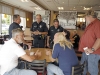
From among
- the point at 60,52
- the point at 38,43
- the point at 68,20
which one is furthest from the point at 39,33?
the point at 68,20

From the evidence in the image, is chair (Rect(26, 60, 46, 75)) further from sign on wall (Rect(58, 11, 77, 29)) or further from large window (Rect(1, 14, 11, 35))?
large window (Rect(1, 14, 11, 35))

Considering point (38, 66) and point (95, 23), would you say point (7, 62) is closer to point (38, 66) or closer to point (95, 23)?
point (38, 66)

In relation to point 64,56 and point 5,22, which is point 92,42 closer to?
point 64,56

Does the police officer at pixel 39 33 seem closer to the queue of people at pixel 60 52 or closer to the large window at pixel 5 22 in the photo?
the queue of people at pixel 60 52

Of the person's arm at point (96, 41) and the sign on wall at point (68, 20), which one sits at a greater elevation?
the sign on wall at point (68, 20)

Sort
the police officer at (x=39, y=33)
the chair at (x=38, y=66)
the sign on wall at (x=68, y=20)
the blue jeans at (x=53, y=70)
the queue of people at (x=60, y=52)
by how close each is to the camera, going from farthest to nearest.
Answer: the sign on wall at (x=68, y=20) < the police officer at (x=39, y=33) < the blue jeans at (x=53, y=70) < the chair at (x=38, y=66) < the queue of people at (x=60, y=52)

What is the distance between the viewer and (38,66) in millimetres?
2316

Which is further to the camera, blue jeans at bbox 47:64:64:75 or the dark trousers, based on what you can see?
the dark trousers

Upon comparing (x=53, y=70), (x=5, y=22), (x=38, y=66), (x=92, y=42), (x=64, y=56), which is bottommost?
(x=53, y=70)

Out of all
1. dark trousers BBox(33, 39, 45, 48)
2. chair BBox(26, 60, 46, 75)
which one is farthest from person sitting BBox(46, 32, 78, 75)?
dark trousers BBox(33, 39, 45, 48)

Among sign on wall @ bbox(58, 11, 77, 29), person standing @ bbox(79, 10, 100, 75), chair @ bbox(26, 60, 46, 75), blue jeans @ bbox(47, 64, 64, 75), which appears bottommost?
blue jeans @ bbox(47, 64, 64, 75)

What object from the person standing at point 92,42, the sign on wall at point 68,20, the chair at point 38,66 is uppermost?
the sign on wall at point 68,20

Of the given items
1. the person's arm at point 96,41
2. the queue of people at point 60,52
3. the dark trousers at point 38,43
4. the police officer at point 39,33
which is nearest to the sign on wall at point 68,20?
the police officer at point 39,33

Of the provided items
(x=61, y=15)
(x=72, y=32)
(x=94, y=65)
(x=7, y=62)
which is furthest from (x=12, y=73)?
(x=61, y=15)
